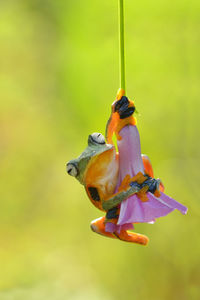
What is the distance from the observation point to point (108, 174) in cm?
70

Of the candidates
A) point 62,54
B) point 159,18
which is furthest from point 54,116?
point 159,18

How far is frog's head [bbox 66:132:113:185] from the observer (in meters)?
0.68

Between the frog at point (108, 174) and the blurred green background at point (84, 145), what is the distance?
930 millimetres

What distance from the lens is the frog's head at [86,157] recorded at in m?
0.68

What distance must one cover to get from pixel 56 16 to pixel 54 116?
360mm

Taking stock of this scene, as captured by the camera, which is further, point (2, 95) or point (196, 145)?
point (2, 95)

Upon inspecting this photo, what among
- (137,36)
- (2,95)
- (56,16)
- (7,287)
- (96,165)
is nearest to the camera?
(96,165)

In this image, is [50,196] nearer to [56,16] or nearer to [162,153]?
[162,153]

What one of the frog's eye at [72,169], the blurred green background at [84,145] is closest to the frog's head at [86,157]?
the frog's eye at [72,169]

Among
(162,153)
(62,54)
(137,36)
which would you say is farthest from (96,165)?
(62,54)

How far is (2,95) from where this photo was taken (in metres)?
2.06

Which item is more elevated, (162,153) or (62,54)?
(62,54)

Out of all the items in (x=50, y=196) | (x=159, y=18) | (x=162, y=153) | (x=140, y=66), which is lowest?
(x=50, y=196)

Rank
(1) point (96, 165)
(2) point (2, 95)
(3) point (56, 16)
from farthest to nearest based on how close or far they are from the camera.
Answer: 1. (2) point (2, 95)
2. (3) point (56, 16)
3. (1) point (96, 165)
